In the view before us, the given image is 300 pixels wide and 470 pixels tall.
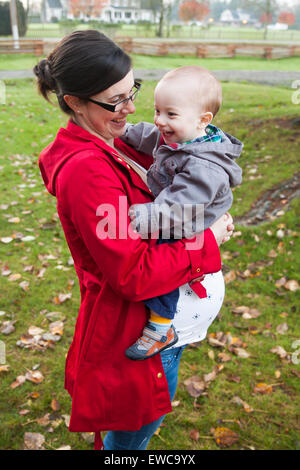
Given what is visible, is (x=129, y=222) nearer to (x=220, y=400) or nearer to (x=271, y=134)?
(x=220, y=400)

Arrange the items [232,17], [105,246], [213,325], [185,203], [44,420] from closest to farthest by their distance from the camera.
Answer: [105,246] < [185,203] < [44,420] < [213,325] < [232,17]

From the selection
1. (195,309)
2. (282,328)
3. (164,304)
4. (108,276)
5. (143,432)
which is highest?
(108,276)

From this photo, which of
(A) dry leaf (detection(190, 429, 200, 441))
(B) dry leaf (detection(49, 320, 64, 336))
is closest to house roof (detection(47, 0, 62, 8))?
(B) dry leaf (detection(49, 320, 64, 336))

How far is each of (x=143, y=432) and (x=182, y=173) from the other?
51.2 inches

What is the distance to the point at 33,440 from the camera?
298 centimetres

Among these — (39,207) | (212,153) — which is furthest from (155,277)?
(39,207)

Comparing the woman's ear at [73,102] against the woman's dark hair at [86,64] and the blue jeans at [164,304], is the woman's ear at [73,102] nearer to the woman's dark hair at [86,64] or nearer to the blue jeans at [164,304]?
the woman's dark hair at [86,64]

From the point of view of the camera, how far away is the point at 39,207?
6.31 meters

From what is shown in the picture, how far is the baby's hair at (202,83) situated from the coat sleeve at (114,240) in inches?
20.9

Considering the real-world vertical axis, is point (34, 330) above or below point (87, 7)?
below

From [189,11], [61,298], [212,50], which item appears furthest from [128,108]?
[212,50]

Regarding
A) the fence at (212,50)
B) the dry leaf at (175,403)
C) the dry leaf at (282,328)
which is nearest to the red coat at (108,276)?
the dry leaf at (175,403)

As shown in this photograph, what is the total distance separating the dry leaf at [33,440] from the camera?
2938 mm

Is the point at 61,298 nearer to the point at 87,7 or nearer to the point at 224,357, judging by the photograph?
the point at 224,357
